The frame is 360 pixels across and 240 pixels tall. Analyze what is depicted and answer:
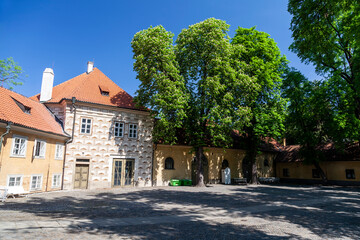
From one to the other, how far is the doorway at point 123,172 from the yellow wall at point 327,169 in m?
23.5

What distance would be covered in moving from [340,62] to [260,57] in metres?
7.78

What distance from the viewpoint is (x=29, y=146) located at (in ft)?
52.3

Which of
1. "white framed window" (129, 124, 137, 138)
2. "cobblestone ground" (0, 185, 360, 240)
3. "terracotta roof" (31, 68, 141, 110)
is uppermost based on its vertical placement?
"terracotta roof" (31, 68, 141, 110)

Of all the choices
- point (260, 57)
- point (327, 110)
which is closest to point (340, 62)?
point (327, 110)

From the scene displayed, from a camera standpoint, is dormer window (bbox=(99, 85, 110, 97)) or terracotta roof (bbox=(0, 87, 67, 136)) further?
dormer window (bbox=(99, 85, 110, 97))

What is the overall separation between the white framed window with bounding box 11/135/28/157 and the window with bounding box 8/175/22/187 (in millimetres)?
1346

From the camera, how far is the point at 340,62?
2417cm

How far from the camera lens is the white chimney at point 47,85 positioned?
21.9 meters

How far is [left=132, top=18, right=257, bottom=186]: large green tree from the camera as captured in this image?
2117 cm

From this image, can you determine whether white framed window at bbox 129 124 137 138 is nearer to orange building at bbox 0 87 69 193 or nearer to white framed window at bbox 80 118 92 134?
white framed window at bbox 80 118 92 134

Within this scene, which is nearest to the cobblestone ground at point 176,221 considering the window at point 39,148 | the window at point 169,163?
the window at point 39,148

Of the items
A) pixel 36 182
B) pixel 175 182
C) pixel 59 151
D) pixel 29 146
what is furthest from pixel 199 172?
pixel 29 146

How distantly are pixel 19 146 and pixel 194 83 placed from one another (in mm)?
15174

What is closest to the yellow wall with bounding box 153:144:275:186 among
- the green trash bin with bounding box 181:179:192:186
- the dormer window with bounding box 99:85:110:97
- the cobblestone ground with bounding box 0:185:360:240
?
the green trash bin with bounding box 181:179:192:186
